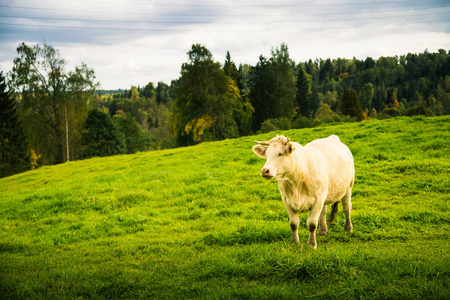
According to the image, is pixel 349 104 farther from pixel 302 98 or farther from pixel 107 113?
pixel 107 113

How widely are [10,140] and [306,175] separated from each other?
57.8 m

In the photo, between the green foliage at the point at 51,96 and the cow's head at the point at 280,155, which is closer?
the cow's head at the point at 280,155

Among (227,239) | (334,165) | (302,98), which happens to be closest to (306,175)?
(334,165)

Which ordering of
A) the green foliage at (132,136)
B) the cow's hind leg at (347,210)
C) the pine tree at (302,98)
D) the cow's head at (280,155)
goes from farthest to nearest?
the pine tree at (302,98)
the green foliage at (132,136)
the cow's hind leg at (347,210)
the cow's head at (280,155)

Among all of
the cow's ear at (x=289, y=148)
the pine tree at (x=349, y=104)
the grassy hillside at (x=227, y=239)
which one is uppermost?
the pine tree at (x=349, y=104)

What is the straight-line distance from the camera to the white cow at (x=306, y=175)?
5.76 metres

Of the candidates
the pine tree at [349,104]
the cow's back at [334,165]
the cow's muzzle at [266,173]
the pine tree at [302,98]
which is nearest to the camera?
the cow's muzzle at [266,173]

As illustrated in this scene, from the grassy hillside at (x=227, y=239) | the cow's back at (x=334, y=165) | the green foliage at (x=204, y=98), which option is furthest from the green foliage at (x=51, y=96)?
the cow's back at (x=334, y=165)

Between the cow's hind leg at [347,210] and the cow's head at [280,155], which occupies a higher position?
the cow's head at [280,155]

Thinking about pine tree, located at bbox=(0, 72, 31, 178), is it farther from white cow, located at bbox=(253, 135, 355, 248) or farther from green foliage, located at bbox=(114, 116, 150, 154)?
white cow, located at bbox=(253, 135, 355, 248)

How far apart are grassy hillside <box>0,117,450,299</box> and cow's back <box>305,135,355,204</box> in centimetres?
117

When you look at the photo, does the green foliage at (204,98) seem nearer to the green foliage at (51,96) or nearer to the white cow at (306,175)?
the green foliage at (51,96)

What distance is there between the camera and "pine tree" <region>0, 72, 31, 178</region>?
164 ft

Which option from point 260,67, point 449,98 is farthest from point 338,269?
point 449,98
